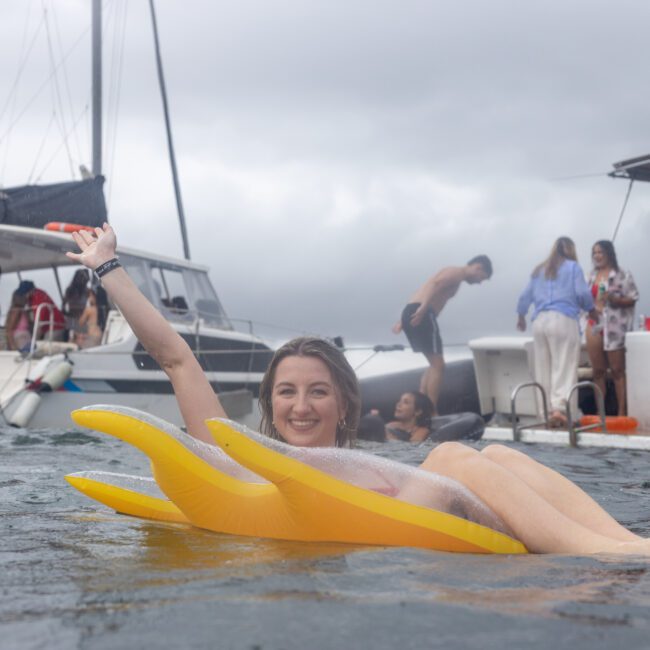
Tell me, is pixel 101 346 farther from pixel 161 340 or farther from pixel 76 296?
pixel 161 340

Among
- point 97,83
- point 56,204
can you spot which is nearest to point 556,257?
point 56,204

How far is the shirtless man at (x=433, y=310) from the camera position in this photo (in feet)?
32.0

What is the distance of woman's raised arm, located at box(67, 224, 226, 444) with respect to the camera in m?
3.24

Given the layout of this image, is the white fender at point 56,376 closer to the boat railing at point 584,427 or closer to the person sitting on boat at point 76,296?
the person sitting on boat at point 76,296

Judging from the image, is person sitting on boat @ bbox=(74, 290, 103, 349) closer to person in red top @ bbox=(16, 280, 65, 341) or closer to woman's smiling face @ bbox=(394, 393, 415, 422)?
person in red top @ bbox=(16, 280, 65, 341)

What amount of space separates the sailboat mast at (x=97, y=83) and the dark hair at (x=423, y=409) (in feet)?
27.9

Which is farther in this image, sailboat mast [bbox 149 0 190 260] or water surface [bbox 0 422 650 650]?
sailboat mast [bbox 149 0 190 260]

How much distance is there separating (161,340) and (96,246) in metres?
0.42

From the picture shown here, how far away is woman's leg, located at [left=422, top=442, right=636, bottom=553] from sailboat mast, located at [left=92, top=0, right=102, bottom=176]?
1346cm

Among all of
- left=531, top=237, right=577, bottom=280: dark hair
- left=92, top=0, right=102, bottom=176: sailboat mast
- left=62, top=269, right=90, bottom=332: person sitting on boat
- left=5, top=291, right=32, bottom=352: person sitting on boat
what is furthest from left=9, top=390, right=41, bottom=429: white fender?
left=92, top=0, right=102, bottom=176: sailboat mast

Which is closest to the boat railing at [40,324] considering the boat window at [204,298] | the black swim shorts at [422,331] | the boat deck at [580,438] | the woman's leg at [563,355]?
the boat window at [204,298]

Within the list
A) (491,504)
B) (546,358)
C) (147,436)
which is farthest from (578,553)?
(546,358)

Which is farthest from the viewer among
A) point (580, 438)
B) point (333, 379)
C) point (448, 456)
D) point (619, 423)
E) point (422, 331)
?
point (422, 331)

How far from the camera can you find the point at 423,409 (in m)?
9.11
